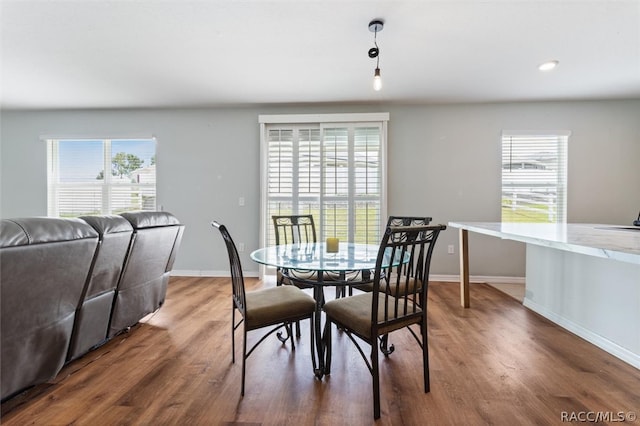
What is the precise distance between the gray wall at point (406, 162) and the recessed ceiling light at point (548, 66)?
0.92 meters

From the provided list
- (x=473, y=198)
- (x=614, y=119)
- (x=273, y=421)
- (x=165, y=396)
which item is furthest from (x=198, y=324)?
(x=614, y=119)

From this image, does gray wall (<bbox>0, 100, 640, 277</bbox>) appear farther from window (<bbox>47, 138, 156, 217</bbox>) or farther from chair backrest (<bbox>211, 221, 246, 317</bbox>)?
chair backrest (<bbox>211, 221, 246, 317</bbox>)

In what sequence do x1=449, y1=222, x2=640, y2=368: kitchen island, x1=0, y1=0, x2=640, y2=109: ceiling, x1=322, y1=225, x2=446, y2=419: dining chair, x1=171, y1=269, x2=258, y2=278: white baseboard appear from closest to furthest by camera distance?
x1=322, y1=225, x2=446, y2=419: dining chair, x1=449, y1=222, x2=640, y2=368: kitchen island, x1=0, y1=0, x2=640, y2=109: ceiling, x1=171, y1=269, x2=258, y2=278: white baseboard

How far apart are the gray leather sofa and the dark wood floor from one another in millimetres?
176

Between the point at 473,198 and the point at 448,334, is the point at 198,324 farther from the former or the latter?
the point at 473,198

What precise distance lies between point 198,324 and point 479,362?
2130 millimetres

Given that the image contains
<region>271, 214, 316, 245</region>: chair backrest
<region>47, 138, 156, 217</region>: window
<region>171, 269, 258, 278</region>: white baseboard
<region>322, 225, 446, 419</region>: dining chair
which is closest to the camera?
<region>322, 225, 446, 419</region>: dining chair

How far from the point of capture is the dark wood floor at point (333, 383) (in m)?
1.29

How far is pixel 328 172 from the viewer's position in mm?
3635

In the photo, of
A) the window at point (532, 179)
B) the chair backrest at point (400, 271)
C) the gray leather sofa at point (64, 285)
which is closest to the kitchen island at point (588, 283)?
the chair backrest at point (400, 271)

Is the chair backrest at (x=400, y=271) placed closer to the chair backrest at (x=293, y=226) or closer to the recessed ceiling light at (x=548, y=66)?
the chair backrest at (x=293, y=226)

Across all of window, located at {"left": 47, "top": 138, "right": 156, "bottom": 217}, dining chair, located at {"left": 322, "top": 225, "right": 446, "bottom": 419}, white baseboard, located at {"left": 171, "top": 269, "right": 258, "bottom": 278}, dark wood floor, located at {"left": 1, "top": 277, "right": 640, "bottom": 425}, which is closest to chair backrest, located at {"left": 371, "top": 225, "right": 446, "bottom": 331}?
dining chair, located at {"left": 322, "top": 225, "right": 446, "bottom": 419}

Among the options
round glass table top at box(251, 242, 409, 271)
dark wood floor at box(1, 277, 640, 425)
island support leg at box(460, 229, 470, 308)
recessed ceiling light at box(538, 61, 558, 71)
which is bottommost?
dark wood floor at box(1, 277, 640, 425)

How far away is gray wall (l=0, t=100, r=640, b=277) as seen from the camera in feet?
11.4
